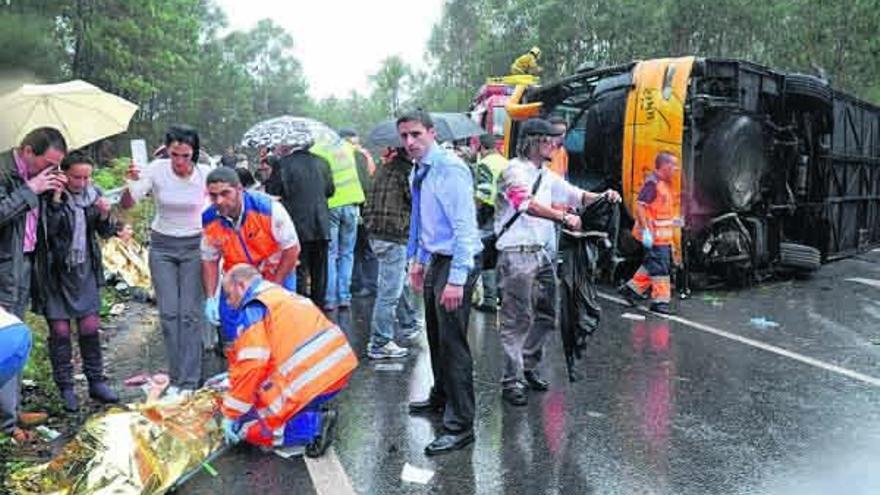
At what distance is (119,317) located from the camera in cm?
761

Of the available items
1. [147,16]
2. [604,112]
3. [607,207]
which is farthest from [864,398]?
[147,16]

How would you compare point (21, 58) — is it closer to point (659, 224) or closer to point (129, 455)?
point (129, 455)

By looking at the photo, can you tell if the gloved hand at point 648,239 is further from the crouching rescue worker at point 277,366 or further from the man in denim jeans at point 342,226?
the crouching rescue worker at point 277,366

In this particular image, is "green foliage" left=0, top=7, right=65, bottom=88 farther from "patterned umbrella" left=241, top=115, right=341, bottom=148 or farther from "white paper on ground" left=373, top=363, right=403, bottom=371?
"white paper on ground" left=373, top=363, right=403, bottom=371

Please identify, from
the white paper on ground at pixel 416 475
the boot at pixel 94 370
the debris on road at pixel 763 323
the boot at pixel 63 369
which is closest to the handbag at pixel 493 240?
the white paper on ground at pixel 416 475

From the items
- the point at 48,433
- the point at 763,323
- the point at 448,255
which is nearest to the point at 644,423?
the point at 448,255

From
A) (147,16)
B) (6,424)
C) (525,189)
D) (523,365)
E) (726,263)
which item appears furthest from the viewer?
(147,16)

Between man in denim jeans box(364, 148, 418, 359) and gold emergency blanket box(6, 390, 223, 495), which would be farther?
man in denim jeans box(364, 148, 418, 359)

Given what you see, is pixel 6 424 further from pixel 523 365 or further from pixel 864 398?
pixel 864 398

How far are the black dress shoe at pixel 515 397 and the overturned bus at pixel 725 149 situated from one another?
13.6ft

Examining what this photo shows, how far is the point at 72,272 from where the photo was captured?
4742 mm

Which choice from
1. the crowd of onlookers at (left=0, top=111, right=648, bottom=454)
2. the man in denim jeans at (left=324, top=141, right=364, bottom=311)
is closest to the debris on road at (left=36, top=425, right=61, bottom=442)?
the crowd of onlookers at (left=0, top=111, right=648, bottom=454)

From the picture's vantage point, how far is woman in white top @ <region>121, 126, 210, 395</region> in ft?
15.9

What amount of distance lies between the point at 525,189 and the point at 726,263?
5030 mm
